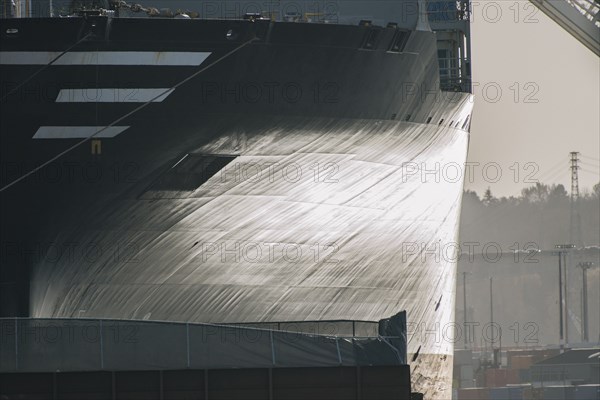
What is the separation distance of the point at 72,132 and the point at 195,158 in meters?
2.05

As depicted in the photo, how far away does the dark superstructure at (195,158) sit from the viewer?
2684 centimetres

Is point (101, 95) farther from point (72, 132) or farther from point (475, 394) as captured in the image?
point (475, 394)

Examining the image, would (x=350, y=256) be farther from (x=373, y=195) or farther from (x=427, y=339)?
(x=427, y=339)

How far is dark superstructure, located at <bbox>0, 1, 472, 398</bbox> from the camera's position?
26844 mm

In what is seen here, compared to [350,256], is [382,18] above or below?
above

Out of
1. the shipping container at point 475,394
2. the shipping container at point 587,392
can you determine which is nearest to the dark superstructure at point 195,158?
the shipping container at point 587,392

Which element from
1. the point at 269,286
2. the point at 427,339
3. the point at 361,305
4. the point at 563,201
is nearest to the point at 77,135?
the point at 269,286

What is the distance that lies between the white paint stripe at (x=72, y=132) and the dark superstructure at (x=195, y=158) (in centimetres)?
2

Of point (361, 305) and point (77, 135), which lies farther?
point (361, 305)

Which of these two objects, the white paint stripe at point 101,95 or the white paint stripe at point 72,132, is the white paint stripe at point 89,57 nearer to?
the white paint stripe at point 101,95

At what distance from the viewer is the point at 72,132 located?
88.6ft

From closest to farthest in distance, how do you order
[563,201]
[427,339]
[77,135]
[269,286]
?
[77,135]
[269,286]
[427,339]
[563,201]

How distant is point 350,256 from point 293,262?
1.43 meters

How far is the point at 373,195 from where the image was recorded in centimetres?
3028
